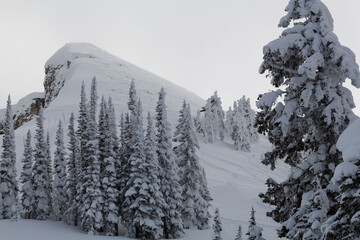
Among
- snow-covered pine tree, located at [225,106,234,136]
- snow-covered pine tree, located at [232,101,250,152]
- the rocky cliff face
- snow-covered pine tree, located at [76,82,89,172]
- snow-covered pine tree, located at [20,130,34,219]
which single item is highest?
the rocky cliff face

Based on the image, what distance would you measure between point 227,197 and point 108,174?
29.2 metres

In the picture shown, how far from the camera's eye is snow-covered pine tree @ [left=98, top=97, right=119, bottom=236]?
37.2 meters

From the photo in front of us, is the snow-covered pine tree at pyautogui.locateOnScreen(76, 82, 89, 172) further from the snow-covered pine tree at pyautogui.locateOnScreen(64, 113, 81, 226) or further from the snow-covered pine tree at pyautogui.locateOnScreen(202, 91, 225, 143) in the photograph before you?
the snow-covered pine tree at pyautogui.locateOnScreen(202, 91, 225, 143)

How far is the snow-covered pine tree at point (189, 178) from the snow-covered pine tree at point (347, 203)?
33364 millimetres

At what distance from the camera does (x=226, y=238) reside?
4006 centimetres

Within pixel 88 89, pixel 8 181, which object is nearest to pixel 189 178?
pixel 8 181

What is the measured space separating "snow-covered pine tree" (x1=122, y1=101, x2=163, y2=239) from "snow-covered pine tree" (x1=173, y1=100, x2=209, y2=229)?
4.50 m

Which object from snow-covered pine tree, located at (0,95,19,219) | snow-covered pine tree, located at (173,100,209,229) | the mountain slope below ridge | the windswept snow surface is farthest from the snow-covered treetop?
the mountain slope below ridge

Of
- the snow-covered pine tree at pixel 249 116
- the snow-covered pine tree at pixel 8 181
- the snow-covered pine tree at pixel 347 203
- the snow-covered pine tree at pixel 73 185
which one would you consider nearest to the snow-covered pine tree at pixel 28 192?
the snow-covered pine tree at pixel 8 181

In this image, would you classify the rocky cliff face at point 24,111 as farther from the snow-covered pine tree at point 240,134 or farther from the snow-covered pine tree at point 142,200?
the snow-covered pine tree at point 142,200

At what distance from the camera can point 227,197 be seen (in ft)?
208

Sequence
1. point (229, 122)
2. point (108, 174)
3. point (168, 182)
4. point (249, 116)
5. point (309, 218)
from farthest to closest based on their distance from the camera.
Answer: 1. point (249, 116)
2. point (229, 122)
3. point (108, 174)
4. point (168, 182)
5. point (309, 218)

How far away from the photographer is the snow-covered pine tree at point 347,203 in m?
7.11

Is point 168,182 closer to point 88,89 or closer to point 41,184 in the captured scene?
point 41,184
